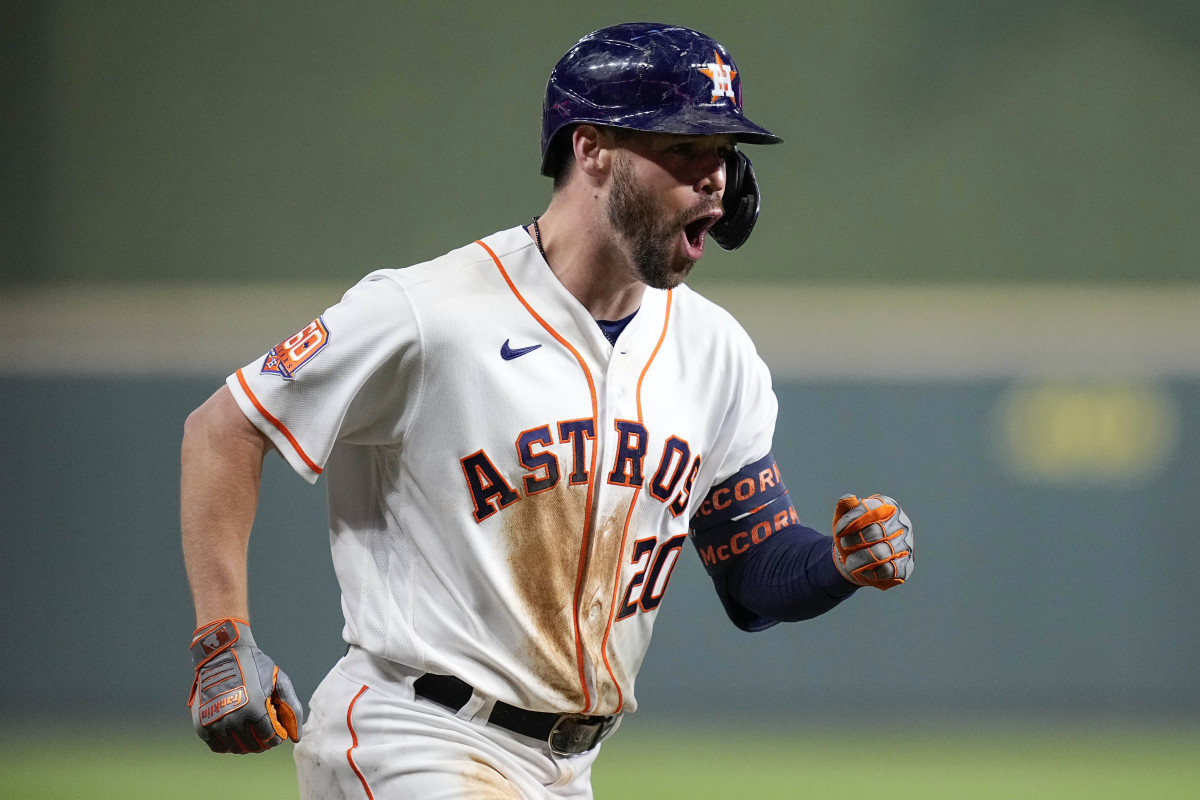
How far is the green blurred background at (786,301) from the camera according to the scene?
564cm

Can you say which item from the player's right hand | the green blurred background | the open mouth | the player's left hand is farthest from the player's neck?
the green blurred background

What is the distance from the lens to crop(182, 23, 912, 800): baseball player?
1.95m

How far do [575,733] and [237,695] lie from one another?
580 millimetres

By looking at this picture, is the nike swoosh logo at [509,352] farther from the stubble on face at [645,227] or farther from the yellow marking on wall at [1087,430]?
the yellow marking on wall at [1087,430]

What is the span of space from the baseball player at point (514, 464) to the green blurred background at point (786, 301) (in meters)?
3.34

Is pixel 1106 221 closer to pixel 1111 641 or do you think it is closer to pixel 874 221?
pixel 874 221

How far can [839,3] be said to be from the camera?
6297 mm

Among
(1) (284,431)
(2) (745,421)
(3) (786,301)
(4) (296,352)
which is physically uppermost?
(4) (296,352)

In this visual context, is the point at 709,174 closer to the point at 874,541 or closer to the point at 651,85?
the point at 651,85

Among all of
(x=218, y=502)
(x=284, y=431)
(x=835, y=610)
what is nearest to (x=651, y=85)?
(x=284, y=431)

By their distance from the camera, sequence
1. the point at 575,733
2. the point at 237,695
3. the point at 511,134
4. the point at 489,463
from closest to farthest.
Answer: the point at 237,695
the point at 489,463
the point at 575,733
the point at 511,134

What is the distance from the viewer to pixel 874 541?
6.92ft

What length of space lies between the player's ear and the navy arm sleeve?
621 millimetres

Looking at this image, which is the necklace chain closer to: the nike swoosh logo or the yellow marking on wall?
the nike swoosh logo
